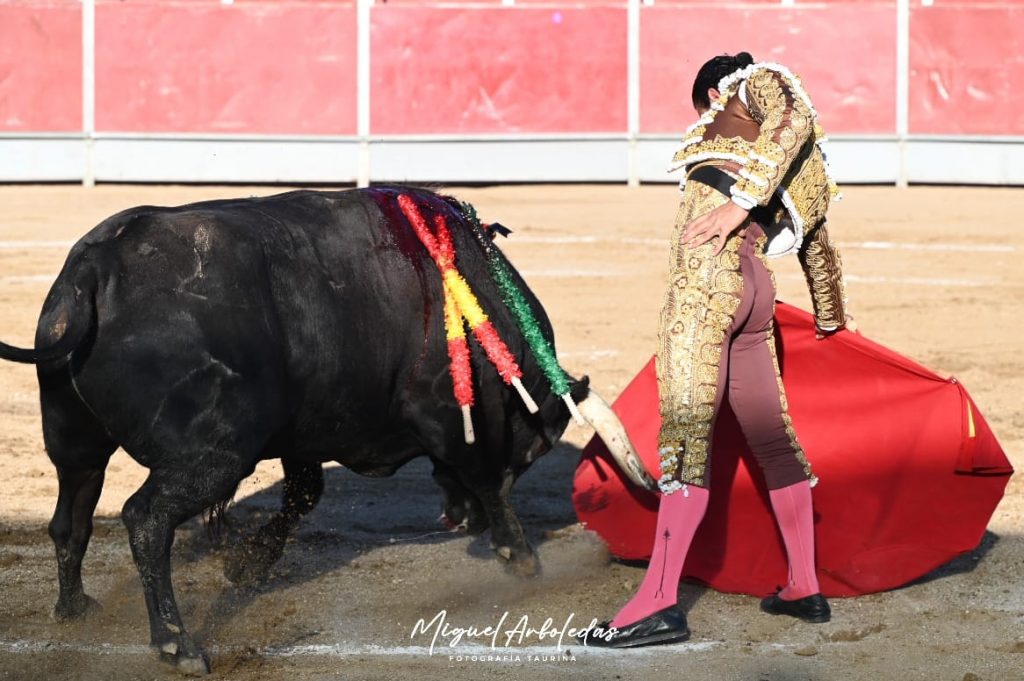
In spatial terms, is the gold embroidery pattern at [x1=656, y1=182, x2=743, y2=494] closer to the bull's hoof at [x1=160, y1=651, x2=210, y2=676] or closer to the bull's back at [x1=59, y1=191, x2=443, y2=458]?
the bull's back at [x1=59, y1=191, x2=443, y2=458]

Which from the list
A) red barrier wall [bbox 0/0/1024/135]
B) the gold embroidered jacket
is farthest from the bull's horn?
red barrier wall [bbox 0/0/1024/135]

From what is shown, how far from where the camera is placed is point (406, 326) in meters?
4.21

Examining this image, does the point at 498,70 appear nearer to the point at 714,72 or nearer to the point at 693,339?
the point at 714,72

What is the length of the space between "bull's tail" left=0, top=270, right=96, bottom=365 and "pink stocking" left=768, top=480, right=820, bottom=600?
1.68 m

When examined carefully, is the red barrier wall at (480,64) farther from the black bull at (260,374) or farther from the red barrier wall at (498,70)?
the black bull at (260,374)

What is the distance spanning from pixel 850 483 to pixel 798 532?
0.46m

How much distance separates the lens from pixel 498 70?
12.3 m

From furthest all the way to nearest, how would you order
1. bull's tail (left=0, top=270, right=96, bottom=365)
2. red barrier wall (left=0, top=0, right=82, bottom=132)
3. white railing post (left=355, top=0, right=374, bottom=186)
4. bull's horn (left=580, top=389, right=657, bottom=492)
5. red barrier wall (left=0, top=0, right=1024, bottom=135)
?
1. white railing post (left=355, top=0, right=374, bottom=186)
2. red barrier wall (left=0, top=0, right=1024, bottom=135)
3. red barrier wall (left=0, top=0, right=82, bottom=132)
4. bull's horn (left=580, top=389, right=657, bottom=492)
5. bull's tail (left=0, top=270, right=96, bottom=365)

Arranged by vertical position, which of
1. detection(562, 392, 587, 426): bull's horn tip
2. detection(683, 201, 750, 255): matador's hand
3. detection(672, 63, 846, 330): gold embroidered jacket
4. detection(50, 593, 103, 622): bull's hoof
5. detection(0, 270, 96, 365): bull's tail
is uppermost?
detection(672, 63, 846, 330): gold embroidered jacket

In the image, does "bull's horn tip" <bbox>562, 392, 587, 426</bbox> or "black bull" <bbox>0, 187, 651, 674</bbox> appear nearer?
"black bull" <bbox>0, 187, 651, 674</bbox>

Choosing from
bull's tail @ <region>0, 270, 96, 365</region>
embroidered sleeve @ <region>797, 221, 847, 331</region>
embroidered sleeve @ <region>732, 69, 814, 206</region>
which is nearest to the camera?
bull's tail @ <region>0, 270, 96, 365</region>

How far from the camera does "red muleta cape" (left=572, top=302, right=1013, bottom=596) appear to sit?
4.40 m

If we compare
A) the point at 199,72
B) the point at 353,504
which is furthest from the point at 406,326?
the point at 199,72

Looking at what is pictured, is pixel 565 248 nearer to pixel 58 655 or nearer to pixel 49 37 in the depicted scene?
pixel 49 37
